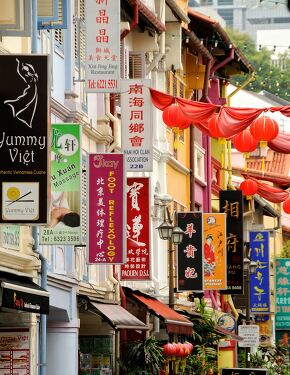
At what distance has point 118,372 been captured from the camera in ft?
101

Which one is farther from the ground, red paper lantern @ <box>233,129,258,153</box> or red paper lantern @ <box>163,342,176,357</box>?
red paper lantern @ <box>233,129,258,153</box>

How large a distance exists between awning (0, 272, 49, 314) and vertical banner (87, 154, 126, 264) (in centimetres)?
349

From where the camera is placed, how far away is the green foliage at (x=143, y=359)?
30547 mm

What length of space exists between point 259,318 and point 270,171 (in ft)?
33.4

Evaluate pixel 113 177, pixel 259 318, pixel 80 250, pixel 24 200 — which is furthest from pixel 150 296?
pixel 259 318

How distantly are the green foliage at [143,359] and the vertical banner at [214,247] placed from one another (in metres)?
9.03

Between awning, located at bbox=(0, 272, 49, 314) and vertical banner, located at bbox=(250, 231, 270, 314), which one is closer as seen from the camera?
awning, located at bbox=(0, 272, 49, 314)

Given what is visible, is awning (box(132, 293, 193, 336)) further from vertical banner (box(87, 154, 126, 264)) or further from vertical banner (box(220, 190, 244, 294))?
vertical banner (box(220, 190, 244, 294))

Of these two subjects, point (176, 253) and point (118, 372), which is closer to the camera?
point (118, 372)

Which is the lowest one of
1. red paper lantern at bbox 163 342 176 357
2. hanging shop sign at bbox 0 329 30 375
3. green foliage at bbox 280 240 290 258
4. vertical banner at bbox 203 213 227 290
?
hanging shop sign at bbox 0 329 30 375

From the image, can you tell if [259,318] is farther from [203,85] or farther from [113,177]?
[113,177]

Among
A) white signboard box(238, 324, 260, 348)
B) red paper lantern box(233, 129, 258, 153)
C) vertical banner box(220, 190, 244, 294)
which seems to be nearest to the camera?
red paper lantern box(233, 129, 258, 153)

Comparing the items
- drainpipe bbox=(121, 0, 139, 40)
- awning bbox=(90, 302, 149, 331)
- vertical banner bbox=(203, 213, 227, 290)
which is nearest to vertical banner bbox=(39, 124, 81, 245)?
awning bbox=(90, 302, 149, 331)

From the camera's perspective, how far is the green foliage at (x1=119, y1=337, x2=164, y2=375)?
30547 millimetres
